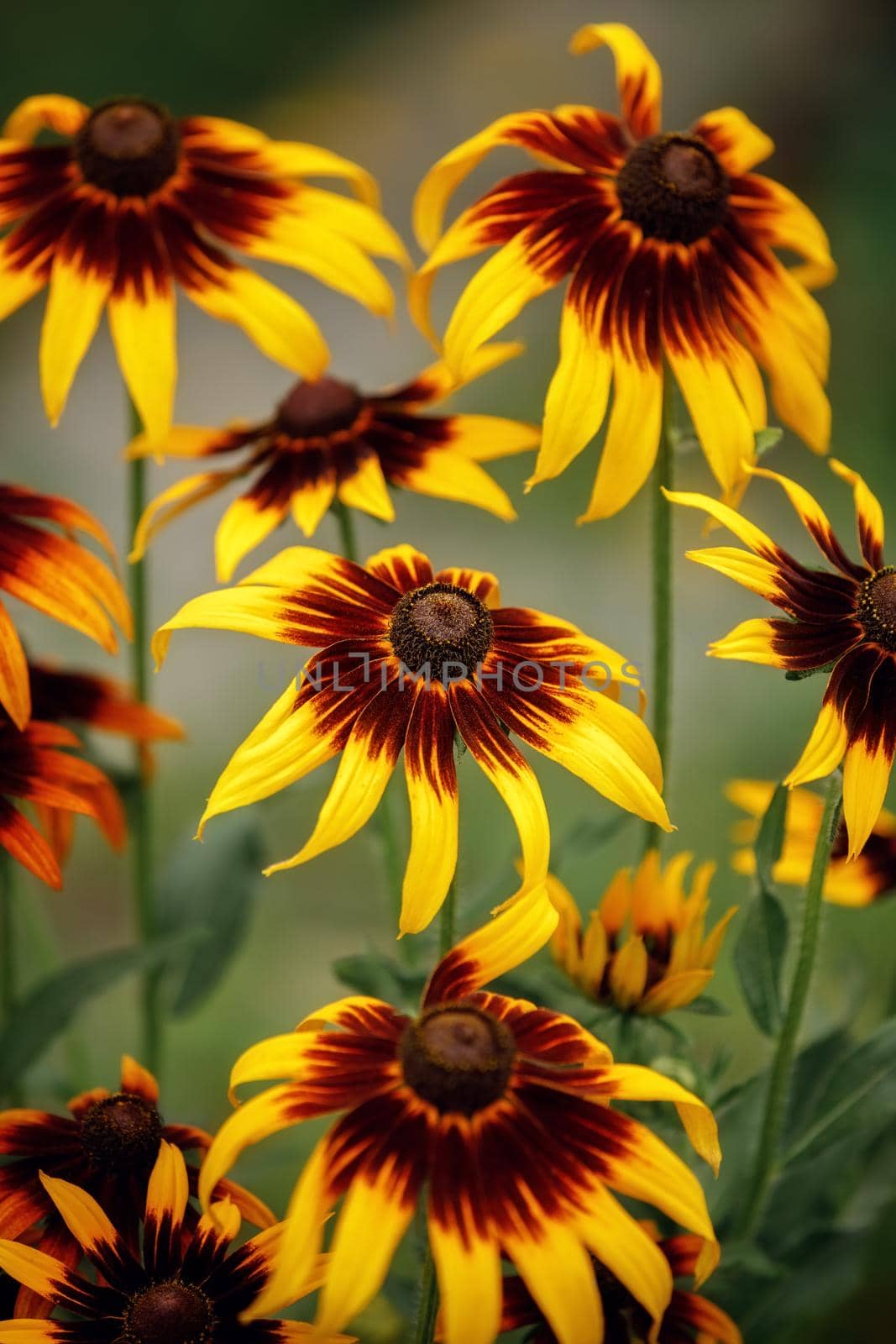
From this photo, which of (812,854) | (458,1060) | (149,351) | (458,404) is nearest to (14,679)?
(149,351)

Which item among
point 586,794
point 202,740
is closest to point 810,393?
point 586,794

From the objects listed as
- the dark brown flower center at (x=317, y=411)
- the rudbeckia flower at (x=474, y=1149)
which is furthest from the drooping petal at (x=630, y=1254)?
the dark brown flower center at (x=317, y=411)

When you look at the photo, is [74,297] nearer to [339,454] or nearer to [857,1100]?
[339,454]

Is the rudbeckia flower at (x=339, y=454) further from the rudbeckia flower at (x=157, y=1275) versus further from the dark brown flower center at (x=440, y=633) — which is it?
the rudbeckia flower at (x=157, y=1275)

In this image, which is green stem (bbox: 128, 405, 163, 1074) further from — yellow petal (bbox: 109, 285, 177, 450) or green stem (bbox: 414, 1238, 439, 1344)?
green stem (bbox: 414, 1238, 439, 1344)

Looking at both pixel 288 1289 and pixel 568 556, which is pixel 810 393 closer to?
pixel 288 1289
